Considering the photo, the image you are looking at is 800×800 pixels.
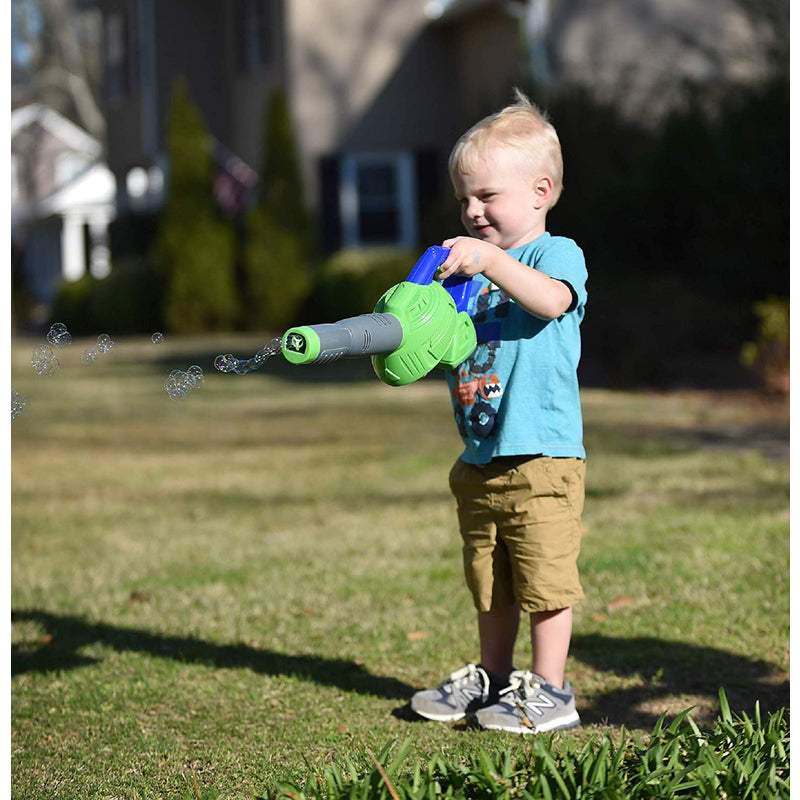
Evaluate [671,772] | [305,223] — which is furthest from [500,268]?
[305,223]

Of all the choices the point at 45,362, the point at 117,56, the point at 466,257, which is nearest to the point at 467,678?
the point at 466,257

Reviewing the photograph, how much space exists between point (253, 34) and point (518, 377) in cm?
1954

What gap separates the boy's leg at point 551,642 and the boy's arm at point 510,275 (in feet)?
2.72

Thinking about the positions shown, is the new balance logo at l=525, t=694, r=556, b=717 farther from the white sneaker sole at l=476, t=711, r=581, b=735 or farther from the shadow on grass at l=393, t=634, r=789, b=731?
the shadow on grass at l=393, t=634, r=789, b=731

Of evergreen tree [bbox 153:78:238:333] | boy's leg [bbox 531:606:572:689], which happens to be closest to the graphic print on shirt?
boy's leg [bbox 531:606:572:689]

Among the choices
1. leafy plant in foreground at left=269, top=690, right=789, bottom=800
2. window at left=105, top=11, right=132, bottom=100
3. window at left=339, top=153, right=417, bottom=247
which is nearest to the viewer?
leafy plant in foreground at left=269, top=690, right=789, bottom=800

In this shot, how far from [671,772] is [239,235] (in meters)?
19.3

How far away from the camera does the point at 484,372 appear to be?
3381mm

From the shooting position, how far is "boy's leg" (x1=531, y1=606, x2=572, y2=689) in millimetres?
3459

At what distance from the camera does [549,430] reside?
340 cm

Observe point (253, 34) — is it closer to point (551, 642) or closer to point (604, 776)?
point (551, 642)

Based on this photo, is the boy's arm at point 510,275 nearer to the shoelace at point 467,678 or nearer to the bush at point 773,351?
the shoelace at point 467,678

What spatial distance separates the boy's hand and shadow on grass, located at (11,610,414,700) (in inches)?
56.4

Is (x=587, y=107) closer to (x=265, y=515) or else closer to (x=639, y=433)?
(x=639, y=433)
